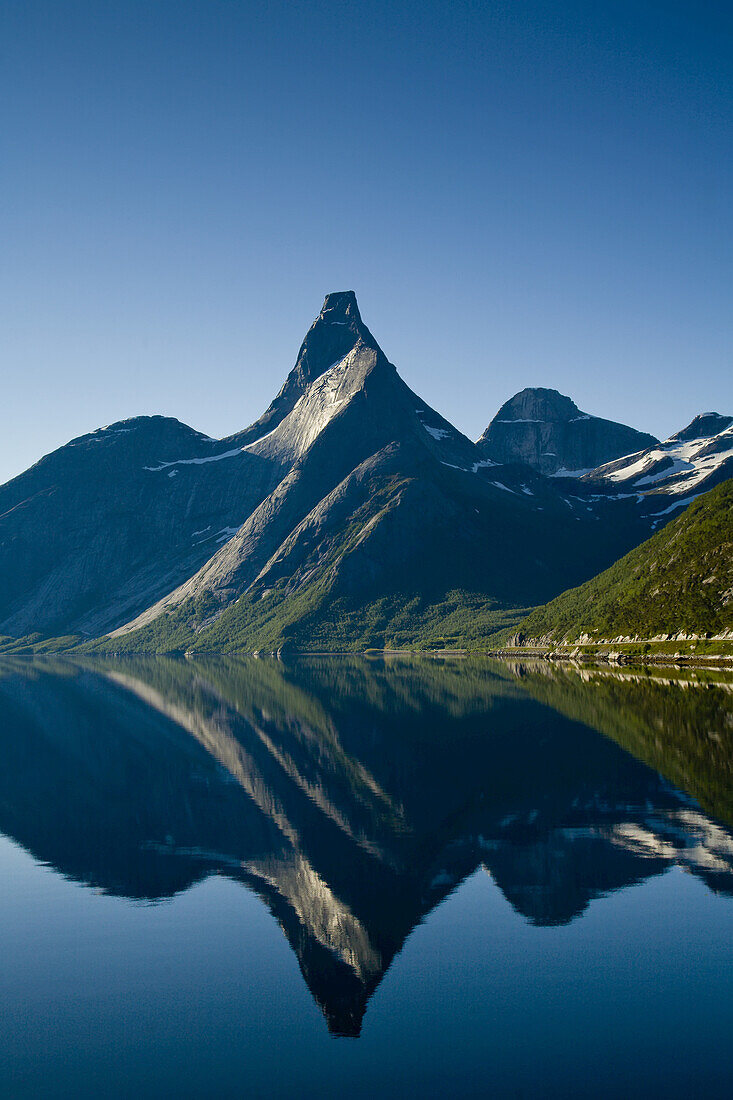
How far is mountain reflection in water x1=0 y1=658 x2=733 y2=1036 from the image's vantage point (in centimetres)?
3148

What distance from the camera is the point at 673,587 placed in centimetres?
14838

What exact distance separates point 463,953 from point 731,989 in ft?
23.8

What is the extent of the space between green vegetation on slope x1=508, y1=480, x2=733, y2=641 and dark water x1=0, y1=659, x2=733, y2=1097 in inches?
2922

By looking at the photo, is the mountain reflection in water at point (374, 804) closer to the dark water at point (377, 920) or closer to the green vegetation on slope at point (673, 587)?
the dark water at point (377, 920)

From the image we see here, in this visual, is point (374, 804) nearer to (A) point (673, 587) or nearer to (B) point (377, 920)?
(B) point (377, 920)

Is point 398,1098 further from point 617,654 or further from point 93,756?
point 617,654

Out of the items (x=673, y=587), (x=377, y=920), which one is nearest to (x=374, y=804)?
(x=377, y=920)

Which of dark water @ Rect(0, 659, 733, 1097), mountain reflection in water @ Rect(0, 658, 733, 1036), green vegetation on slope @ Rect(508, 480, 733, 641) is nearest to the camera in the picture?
dark water @ Rect(0, 659, 733, 1097)

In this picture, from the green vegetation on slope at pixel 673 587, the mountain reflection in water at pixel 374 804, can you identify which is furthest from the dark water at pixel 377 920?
the green vegetation on slope at pixel 673 587

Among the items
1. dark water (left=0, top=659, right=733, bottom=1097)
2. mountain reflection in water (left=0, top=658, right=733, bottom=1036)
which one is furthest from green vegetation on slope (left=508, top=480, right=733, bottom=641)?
dark water (left=0, top=659, right=733, bottom=1097)

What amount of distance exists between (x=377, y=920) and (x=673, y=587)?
423ft

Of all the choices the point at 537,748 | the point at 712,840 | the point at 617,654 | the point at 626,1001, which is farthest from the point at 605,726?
the point at 617,654

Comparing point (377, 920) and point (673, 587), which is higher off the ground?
point (673, 587)

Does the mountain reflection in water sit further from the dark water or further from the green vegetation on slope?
the green vegetation on slope
